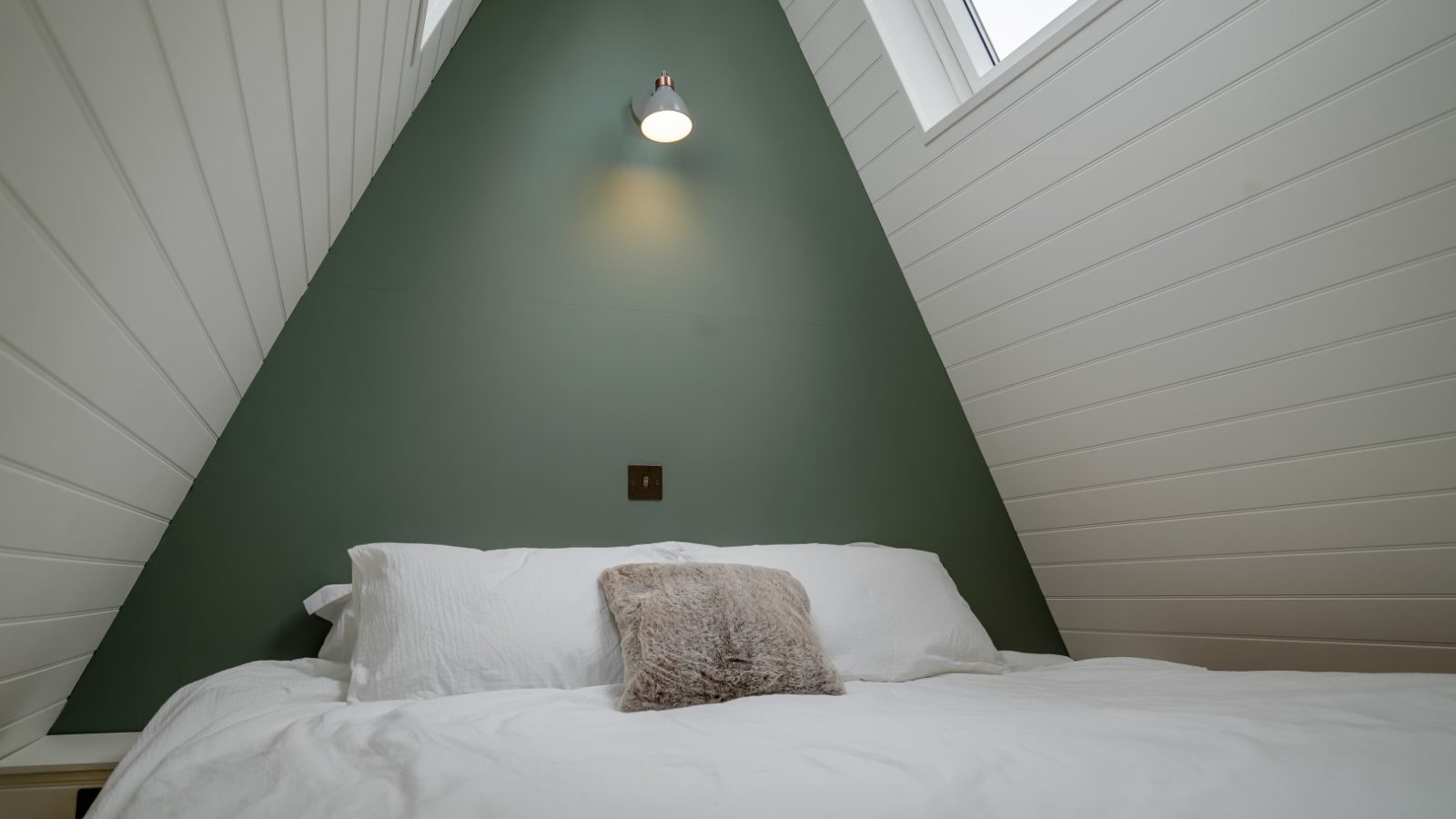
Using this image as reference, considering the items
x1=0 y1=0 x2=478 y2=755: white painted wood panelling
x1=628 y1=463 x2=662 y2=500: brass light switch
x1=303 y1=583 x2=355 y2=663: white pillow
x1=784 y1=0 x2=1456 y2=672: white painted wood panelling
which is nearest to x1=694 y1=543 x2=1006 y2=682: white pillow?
x1=628 y1=463 x2=662 y2=500: brass light switch

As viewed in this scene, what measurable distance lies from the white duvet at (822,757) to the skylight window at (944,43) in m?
1.76

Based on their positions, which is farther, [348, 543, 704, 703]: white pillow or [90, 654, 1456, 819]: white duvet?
[348, 543, 704, 703]: white pillow

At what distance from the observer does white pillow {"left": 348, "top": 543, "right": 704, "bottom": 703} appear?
169 cm

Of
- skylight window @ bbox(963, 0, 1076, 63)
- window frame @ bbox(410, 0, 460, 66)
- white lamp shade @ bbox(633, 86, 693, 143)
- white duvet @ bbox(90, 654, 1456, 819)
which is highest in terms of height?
skylight window @ bbox(963, 0, 1076, 63)

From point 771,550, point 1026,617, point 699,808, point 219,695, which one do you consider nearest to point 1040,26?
point 771,550

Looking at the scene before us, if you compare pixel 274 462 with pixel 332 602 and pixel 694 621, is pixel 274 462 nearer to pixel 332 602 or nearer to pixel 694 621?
pixel 332 602

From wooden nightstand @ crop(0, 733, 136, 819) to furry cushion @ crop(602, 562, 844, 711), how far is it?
1.03 m

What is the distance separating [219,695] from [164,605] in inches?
18.2

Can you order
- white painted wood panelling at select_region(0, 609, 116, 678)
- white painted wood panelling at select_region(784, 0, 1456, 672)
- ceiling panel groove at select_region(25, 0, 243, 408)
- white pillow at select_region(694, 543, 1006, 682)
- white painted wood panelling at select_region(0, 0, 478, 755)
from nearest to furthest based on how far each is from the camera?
ceiling panel groove at select_region(25, 0, 243, 408)
white painted wood panelling at select_region(0, 0, 478, 755)
white painted wood panelling at select_region(0, 609, 116, 678)
white painted wood panelling at select_region(784, 0, 1456, 672)
white pillow at select_region(694, 543, 1006, 682)

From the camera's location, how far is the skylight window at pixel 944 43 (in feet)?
8.14

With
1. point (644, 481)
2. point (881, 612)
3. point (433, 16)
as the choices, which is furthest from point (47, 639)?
point (881, 612)

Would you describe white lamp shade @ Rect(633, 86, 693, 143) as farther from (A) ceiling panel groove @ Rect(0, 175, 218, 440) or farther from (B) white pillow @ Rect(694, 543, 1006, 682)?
(A) ceiling panel groove @ Rect(0, 175, 218, 440)

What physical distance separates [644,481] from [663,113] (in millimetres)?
1097

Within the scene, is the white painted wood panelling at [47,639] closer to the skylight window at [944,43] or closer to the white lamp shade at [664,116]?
the white lamp shade at [664,116]
